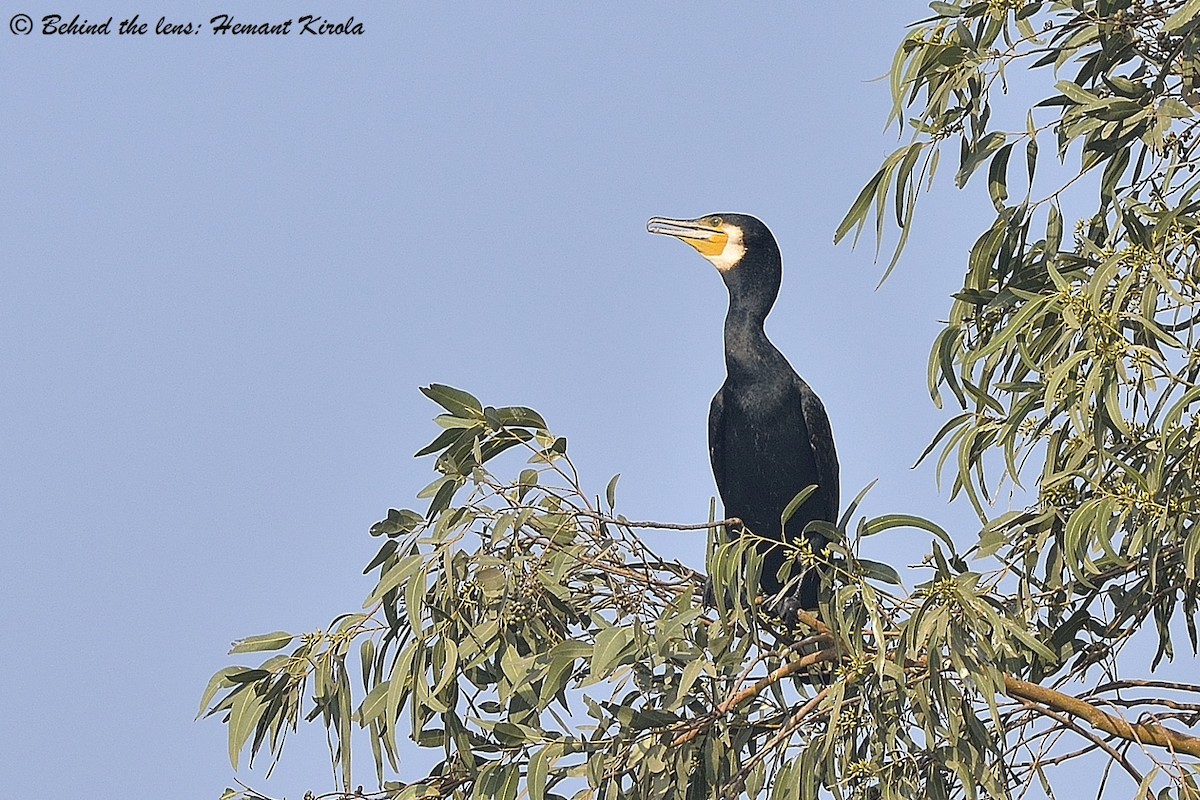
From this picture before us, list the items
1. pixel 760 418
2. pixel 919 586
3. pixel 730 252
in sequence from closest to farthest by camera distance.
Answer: pixel 919 586, pixel 760 418, pixel 730 252

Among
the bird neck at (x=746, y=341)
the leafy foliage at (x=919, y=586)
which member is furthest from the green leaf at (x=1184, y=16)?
the bird neck at (x=746, y=341)

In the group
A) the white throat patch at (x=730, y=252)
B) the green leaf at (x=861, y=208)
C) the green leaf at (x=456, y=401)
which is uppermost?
the white throat patch at (x=730, y=252)

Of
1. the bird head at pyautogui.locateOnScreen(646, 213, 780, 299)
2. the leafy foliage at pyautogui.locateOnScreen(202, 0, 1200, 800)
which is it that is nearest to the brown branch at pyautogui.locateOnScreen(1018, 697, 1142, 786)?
the leafy foliage at pyautogui.locateOnScreen(202, 0, 1200, 800)

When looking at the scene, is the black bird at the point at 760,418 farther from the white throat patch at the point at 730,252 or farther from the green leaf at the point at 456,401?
the green leaf at the point at 456,401

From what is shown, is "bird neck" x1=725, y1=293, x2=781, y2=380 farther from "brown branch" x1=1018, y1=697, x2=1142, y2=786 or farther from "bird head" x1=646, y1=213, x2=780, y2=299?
"brown branch" x1=1018, y1=697, x2=1142, y2=786

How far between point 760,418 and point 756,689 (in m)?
1.18

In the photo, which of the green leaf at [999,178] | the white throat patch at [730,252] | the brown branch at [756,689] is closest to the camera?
the brown branch at [756,689]

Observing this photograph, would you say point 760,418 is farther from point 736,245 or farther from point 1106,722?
point 1106,722

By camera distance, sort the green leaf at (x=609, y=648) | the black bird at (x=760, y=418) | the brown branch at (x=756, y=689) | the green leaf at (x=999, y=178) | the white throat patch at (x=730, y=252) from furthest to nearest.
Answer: the white throat patch at (x=730, y=252) < the black bird at (x=760, y=418) < the green leaf at (x=999, y=178) < the brown branch at (x=756, y=689) < the green leaf at (x=609, y=648)

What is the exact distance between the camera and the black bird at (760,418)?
11.7 ft

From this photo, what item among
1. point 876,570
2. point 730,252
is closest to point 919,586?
point 876,570

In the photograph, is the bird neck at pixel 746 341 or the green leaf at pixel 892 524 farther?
the bird neck at pixel 746 341

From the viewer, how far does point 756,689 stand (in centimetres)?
246

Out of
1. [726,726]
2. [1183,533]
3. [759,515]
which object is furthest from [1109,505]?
[759,515]
